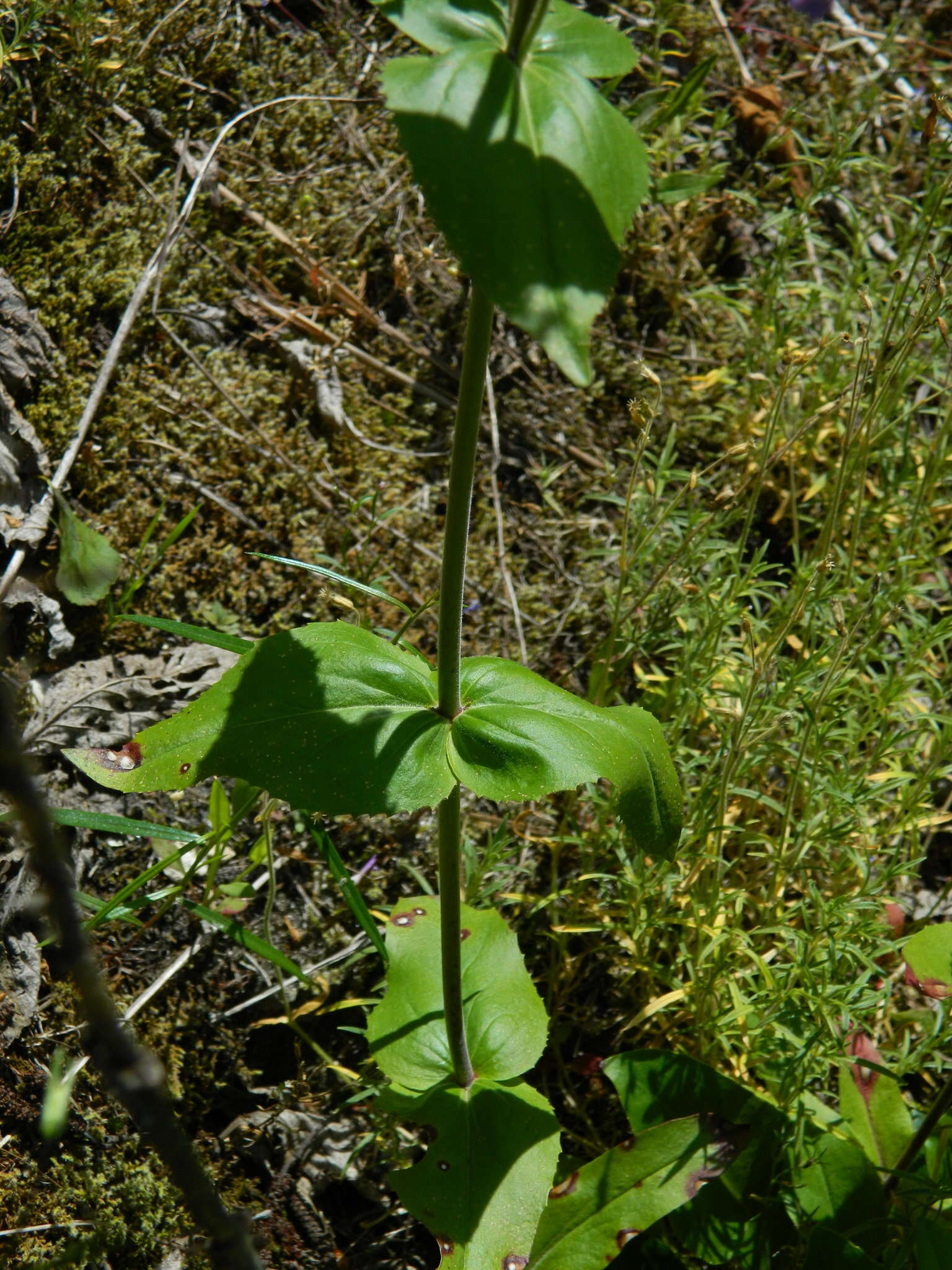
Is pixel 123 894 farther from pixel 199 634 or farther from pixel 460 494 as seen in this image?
pixel 460 494

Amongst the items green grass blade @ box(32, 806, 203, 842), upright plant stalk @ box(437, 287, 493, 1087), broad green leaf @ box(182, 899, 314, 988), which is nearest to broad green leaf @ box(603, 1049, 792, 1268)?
upright plant stalk @ box(437, 287, 493, 1087)

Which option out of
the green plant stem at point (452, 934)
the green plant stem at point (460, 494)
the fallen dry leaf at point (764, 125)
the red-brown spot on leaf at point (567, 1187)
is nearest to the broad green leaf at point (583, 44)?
the green plant stem at point (460, 494)

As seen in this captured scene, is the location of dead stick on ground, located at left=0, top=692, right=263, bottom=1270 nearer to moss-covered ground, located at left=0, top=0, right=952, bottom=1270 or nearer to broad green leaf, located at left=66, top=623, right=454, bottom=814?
broad green leaf, located at left=66, top=623, right=454, bottom=814

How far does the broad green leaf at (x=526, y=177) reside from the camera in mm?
1279

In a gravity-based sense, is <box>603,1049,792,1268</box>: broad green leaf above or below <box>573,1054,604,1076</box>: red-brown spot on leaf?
above

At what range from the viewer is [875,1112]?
2.34 meters

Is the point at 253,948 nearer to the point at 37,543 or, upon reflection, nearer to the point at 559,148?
the point at 37,543

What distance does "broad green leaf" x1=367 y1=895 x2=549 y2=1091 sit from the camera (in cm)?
226

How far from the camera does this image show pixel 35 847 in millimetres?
701

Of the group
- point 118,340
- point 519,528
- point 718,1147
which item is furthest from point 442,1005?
point 118,340

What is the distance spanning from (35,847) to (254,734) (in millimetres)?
1051

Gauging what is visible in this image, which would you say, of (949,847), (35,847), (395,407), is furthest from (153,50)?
(949,847)

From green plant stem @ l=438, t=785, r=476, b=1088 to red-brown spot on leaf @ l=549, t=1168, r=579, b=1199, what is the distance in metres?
0.29

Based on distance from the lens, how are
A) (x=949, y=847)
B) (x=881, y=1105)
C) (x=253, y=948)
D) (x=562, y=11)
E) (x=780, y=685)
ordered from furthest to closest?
1. (x=949, y=847)
2. (x=780, y=685)
3. (x=881, y=1105)
4. (x=253, y=948)
5. (x=562, y=11)
